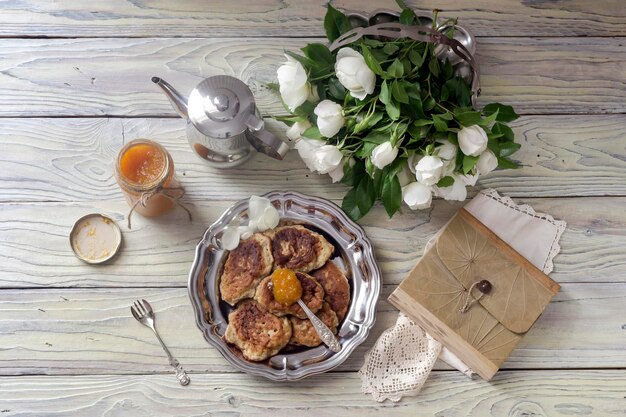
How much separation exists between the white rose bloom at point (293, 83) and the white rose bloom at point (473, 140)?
27cm

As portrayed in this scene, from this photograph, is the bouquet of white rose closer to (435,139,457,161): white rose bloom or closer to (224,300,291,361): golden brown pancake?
(435,139,457,161): white rose bloom

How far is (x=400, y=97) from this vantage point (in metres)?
1.03

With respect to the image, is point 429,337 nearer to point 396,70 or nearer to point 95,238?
point 396,70

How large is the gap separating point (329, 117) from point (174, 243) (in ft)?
1.35

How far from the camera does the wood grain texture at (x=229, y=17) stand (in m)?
1.30

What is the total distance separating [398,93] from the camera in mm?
1025

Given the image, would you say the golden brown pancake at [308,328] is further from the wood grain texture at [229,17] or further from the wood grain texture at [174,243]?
the wood grain texture at [229,17]

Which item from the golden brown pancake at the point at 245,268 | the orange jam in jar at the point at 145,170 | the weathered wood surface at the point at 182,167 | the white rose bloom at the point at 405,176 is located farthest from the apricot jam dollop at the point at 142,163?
the white rose bloom at the point at 405,176

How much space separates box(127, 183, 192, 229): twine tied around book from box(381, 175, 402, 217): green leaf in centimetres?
39

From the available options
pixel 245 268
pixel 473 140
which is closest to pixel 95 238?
pixel 245 268

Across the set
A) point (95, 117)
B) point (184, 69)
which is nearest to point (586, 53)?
point (184, 69)

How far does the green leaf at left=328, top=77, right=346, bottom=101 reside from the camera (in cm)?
112

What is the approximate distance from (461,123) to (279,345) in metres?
0.51

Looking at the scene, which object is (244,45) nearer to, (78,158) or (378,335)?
(78,158)
